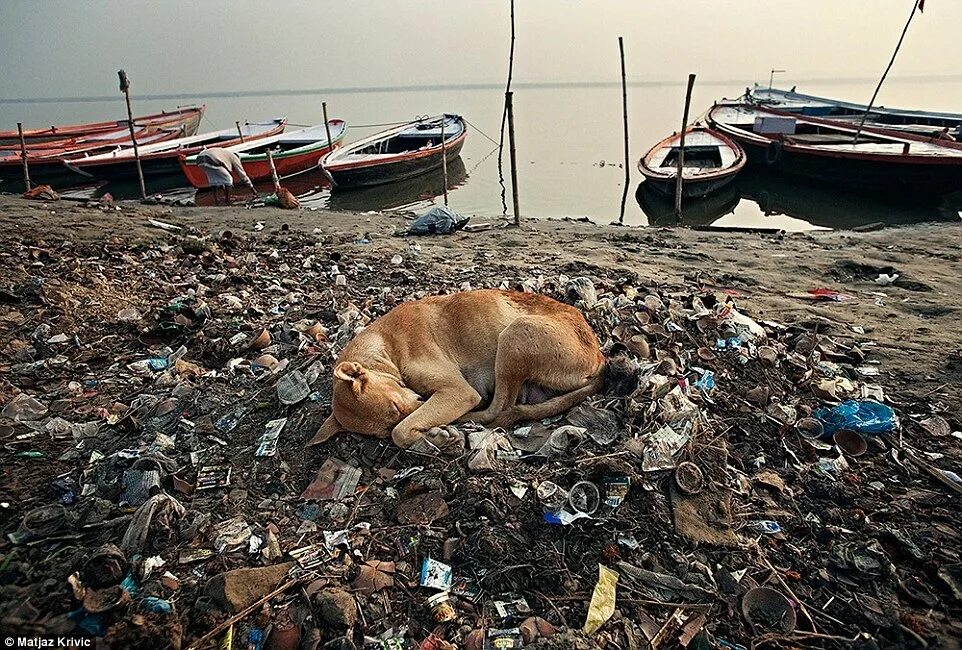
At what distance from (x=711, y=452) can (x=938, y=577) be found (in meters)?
1.09

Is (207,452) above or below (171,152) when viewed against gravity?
below

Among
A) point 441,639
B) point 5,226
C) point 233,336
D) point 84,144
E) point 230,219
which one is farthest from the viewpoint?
point 84,144

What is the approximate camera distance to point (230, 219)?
12516 millimetres

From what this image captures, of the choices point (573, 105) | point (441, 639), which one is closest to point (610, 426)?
point (441, 639)

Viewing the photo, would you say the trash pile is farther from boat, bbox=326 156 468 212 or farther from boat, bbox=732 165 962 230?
boat, bbox=326 156 468 212

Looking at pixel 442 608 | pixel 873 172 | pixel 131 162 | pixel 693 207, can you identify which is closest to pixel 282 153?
pixel 131 162

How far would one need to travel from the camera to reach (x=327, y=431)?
3.41m

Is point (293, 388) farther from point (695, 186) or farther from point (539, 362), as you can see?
point (695, 186)

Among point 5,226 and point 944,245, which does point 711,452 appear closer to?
point 944,245

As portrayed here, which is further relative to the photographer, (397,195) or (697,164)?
(397,195)

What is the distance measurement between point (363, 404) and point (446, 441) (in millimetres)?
536

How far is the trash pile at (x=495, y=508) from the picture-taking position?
7.82 feet

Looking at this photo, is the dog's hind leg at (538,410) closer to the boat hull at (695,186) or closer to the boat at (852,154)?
the boat hull at (695,186)

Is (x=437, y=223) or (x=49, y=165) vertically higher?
(x=49, y=165)
